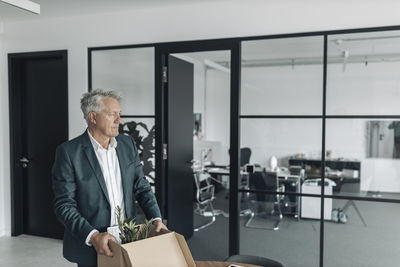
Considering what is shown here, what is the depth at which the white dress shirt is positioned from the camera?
2164mm

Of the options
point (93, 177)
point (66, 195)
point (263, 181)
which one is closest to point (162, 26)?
point (263, 181)

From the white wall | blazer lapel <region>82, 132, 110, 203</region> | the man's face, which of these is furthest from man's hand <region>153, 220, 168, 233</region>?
the white wall

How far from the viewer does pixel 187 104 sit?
15.6ft

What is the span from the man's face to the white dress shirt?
10 cm

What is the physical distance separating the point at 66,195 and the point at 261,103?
2.32m

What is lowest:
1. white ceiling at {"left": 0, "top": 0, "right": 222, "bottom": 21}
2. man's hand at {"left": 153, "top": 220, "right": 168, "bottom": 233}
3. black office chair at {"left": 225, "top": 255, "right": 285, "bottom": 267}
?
black office chair at {"left": 225, "top": 255, "right": 285, "bottom": 267}

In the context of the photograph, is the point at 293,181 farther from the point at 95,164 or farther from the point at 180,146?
the point at 95,164

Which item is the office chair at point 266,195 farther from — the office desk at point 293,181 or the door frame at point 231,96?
the door frame at point 231,96

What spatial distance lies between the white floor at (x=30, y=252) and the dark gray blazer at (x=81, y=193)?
7.27 feet

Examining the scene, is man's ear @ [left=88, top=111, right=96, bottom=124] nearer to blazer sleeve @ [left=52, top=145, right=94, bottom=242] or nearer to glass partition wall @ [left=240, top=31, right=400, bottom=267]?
blazer sleeve @ [left=52, top=145, right=94, bottom=242]

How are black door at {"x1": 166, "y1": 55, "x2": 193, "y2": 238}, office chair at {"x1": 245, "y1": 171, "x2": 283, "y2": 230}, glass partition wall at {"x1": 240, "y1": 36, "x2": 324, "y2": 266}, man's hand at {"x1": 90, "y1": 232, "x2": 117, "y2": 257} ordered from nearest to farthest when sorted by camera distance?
man's hand at {"x1": 90, "y1": 232, "x2": 117, "y2": 257} < glass partition wall at {"x1": 240, "y1": 36, "x2": 324, "y2": 266} < office chair at {"x1": 245, "y1": 171, "x2": 283, "y2": 230} < black door at {"x1": 166, "y1": 55, "x2": 193, "y2": 238}

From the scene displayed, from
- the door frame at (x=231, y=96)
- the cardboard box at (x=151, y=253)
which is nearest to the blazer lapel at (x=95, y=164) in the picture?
the cardboard box at (x=151, y=253)

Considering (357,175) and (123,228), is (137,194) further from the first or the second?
(357,175)

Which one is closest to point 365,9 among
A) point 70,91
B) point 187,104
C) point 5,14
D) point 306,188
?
point 306,188
